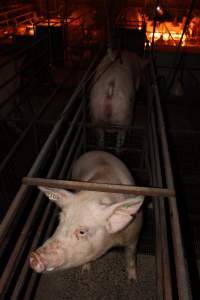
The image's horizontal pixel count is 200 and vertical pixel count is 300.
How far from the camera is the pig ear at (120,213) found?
5.23ft

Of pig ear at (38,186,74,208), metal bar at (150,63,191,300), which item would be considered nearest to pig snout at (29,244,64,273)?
pig ear at (38,186,74,208)

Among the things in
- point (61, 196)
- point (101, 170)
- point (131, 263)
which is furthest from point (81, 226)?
point (131, 263)

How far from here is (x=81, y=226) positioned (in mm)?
1709

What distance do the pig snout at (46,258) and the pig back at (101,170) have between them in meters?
0.81

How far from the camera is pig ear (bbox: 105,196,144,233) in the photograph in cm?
159

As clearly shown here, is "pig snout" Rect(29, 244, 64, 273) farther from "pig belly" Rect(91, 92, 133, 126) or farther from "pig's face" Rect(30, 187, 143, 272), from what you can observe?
"pig belly" Rect(91, 92, 133, 126)

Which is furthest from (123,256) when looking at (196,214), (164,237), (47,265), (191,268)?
(47,265)

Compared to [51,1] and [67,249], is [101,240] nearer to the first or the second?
[67,249]

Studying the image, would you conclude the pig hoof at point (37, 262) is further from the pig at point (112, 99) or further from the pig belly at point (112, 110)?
the pig belly at point (112, 110)

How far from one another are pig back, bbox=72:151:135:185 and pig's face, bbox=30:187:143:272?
50 centimetres

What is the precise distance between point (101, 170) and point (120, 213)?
804 millimetres

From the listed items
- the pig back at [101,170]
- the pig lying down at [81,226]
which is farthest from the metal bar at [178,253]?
the pig back at [101,170]

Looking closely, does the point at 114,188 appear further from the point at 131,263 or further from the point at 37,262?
the point at 131,263

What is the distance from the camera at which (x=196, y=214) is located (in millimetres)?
3555
